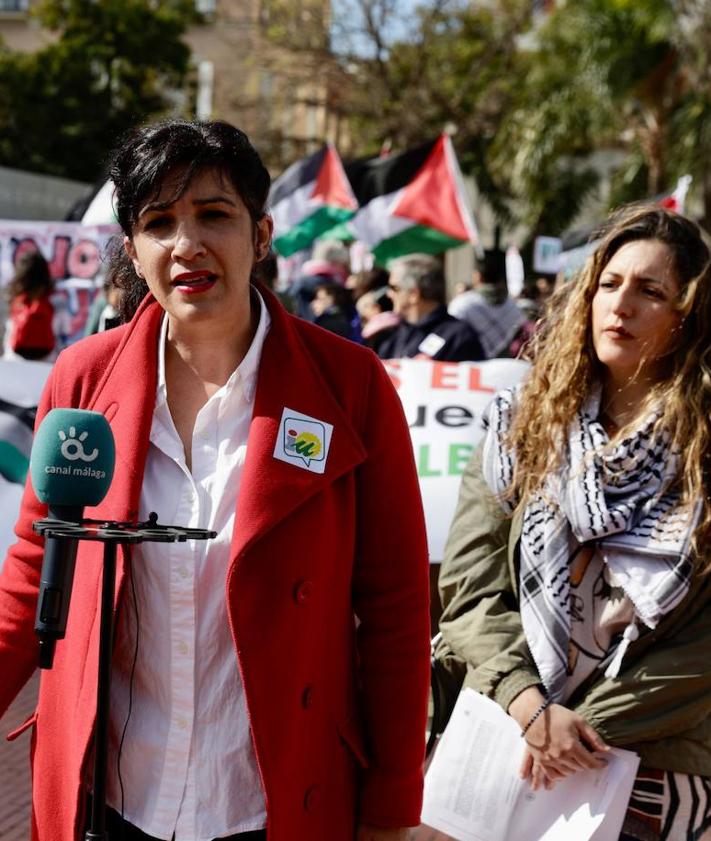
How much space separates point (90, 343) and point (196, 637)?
0.61 m

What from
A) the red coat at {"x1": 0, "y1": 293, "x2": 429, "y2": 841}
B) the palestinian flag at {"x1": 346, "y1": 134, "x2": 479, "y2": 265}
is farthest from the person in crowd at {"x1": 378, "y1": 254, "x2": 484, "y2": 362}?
the red coat at {"x1": 0, "y1": 293, "x2": 429, "y2": 841}

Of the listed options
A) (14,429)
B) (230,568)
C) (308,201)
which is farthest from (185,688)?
(308,201)

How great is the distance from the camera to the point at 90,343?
2.11 m

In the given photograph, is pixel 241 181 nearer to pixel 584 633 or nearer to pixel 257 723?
pixel 257 723

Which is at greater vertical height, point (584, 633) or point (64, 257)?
point (64, 257)

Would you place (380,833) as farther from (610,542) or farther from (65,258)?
(65,258)

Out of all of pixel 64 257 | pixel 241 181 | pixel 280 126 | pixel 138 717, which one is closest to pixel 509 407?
pixel 241 181

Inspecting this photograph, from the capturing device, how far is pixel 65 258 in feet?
31.4

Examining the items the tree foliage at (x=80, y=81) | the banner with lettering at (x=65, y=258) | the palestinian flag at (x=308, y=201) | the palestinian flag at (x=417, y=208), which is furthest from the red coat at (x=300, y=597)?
the tree foliage at (x=80, y=81)

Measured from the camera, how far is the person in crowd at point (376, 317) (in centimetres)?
669

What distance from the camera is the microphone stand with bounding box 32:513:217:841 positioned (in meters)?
1.50

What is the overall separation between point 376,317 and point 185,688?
16.9 ft

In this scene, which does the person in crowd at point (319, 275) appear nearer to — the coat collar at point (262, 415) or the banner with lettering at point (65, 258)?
the banner with lettering at point (65, 258)

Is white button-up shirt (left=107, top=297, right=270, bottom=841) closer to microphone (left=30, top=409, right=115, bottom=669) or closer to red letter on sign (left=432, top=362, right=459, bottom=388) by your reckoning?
microphone (left=30, top=409, right=115, bottom=669)
